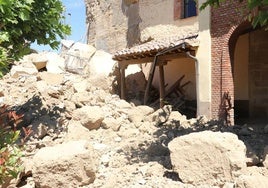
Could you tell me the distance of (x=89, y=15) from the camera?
22.7 m

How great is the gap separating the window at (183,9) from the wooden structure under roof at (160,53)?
1.79m

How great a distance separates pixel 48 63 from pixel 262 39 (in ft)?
32.8

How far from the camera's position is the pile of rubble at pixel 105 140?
237 inches

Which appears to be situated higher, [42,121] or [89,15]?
[89,15]

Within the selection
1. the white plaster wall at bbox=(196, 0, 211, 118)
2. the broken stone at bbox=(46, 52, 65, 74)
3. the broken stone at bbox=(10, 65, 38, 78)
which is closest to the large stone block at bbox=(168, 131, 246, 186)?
the white plaster wall at bbox=(196, 0, 211, 118)

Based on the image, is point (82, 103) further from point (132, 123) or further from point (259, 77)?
point (259, 77)

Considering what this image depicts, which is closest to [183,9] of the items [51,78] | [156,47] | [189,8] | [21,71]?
[189,8]

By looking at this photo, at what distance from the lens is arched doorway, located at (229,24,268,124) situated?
12852 millimetres

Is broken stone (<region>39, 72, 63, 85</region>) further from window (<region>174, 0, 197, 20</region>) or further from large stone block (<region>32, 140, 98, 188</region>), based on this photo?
large stone block (<region>32, 140, 98, 188</region>)

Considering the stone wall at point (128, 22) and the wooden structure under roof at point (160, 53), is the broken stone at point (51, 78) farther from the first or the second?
the stone wall at point (128, 22)

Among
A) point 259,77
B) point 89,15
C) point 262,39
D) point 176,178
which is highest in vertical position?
point 89,15

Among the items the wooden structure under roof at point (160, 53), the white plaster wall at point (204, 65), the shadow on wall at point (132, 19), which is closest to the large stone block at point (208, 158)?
the white plaster wall at point (204, 65)

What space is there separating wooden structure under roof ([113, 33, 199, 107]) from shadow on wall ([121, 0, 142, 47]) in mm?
3661

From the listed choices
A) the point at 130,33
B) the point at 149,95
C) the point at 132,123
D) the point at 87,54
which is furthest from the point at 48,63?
the point at 132,123
